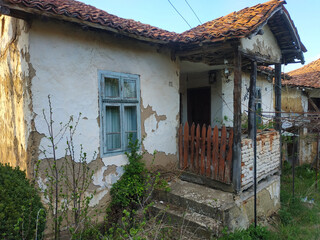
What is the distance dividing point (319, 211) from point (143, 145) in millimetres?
4950

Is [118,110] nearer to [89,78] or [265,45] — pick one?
[89,78]

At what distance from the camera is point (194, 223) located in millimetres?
3625

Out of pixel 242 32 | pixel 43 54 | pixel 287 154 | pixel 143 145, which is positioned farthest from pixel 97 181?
pixel 287 154

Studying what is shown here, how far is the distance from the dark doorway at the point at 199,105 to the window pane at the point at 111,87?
4.33 metres

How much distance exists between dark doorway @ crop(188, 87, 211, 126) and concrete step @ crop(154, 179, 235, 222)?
3667 mm

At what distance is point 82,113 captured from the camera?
384 centimetres

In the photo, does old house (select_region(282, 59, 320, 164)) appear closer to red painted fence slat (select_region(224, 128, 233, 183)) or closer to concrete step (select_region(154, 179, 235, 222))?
red painted fence slat (select_region(224, 128, 233, 183))

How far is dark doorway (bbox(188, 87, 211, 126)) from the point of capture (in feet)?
25.9

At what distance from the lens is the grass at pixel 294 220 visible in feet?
13.0

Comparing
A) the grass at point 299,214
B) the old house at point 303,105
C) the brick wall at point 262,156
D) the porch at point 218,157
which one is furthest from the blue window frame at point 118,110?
the old house at point 303,105

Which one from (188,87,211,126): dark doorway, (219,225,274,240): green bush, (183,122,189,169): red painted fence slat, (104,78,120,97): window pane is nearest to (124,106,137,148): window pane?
(104,78,120,97): window pane

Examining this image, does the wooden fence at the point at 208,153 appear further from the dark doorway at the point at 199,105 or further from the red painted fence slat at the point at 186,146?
the dark doorway at the point at 199,105

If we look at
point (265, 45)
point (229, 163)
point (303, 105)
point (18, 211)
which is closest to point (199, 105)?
point (265, 45)

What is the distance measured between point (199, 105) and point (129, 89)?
167 inches
